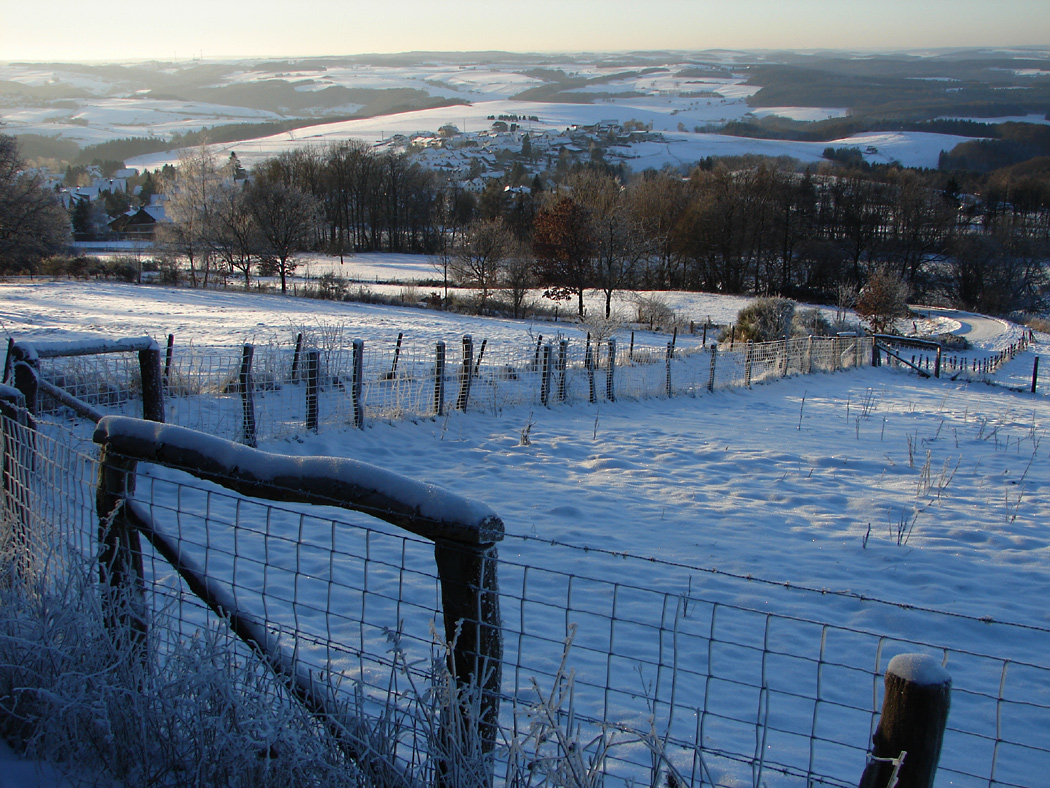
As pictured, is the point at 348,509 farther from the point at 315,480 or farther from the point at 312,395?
the point at 312,395

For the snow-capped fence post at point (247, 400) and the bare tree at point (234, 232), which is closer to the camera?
the snow-capped fence post at point (247, 400)

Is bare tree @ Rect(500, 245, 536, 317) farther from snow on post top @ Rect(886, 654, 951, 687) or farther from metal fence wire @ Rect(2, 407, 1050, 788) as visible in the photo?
snow on post top @ Rect(886, 654, 951, 687)

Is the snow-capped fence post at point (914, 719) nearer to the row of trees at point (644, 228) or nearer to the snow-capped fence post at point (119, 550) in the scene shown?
the snow-capped fence post at point (119, 550)

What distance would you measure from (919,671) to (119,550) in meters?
2.67

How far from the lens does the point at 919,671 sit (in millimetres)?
1563

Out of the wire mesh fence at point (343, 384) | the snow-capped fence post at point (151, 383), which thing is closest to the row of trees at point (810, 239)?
the wire mesh fence at point (343, 384)

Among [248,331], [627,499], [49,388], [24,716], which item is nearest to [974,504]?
[627,499]

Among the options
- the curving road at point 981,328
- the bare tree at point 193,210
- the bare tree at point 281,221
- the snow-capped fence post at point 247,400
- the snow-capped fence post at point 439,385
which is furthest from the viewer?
the bare tree at point 193,210

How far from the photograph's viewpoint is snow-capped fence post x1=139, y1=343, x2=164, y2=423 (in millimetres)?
6668

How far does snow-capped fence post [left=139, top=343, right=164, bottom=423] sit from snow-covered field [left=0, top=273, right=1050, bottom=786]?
1.40m

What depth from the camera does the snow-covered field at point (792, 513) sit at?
157 inches

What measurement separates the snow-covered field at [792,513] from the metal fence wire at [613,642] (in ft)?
0.11

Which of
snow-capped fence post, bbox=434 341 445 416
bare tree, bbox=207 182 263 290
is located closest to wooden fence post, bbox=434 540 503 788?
snow-capped fence post, bbox=434 341 445 416

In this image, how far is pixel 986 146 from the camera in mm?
132625
